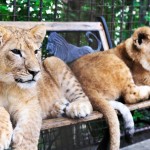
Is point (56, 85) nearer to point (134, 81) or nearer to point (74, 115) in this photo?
point (74, 115)

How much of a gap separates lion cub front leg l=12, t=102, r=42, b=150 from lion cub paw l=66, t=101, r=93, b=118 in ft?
1.03

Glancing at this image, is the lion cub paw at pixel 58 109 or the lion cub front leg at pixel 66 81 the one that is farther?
the lion cub front leg at pixel 66 81

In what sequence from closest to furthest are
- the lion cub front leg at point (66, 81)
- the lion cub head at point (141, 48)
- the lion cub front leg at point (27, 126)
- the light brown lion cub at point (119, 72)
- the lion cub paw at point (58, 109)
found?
1. the lion cub front leg at point (27, 126)
2. the lion cub paw at point (58, 109)
3. the lion cub front leg at point (66, 81)
4. the light brown lion cub at point (119, 72)
5. the lion cub head at point (141, 48)

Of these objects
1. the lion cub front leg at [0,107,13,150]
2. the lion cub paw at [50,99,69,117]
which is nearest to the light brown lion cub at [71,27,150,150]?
the lion cub paw at [50,99,69,117]

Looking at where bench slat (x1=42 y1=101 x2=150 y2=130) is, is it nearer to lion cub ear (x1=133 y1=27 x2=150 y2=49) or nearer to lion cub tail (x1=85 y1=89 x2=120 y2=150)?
lion cub tail (x1=85 y1=89 x2=120 y2=150)

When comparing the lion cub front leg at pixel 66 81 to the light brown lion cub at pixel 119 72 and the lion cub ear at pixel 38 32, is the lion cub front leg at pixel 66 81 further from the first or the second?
the lion cub ear at pixel 38 32

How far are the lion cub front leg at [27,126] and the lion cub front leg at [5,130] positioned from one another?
0.20ft

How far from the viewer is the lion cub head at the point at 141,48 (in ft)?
14.1

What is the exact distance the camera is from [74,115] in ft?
10.8

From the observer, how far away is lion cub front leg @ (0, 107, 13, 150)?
265 cm

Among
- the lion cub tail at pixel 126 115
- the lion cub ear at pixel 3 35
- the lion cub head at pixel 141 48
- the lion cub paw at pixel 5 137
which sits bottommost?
the lion cub tail at pixel 126 115

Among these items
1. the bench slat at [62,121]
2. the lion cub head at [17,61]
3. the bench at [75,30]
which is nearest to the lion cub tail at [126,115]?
the bench at [75,30]

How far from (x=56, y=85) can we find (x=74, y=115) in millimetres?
467

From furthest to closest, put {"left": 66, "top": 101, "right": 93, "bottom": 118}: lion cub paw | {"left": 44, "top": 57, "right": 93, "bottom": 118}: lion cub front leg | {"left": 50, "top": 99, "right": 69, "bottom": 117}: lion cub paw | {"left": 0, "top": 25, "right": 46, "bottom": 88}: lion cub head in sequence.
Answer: {"left": 44, "top": 57, "right": 93, "bottom": 118}: lion cub front leg
{"left": 50, "top": 99, "right": 69, "bottom": 117}: lion cub paw
{"left": 66, "top": 101, "right": 93, "bottom": 118}: lion cub paw
{"left": 0, "top": 25, "right": 46, "bottom": 88}: lion cub head
